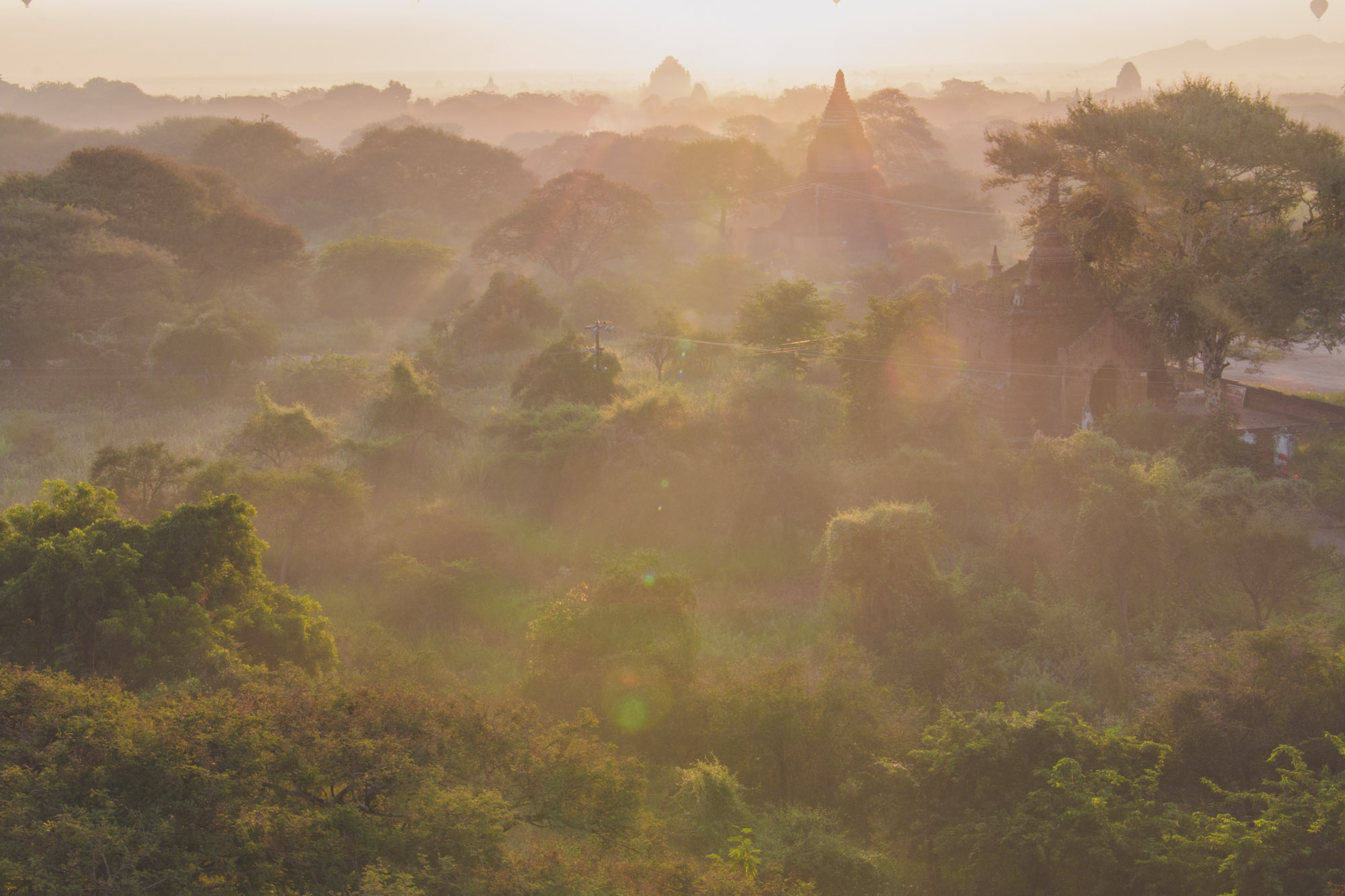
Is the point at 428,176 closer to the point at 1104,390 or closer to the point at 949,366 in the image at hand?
the point at 949,366

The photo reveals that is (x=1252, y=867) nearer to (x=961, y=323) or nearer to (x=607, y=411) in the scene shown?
(x=607, y=411)

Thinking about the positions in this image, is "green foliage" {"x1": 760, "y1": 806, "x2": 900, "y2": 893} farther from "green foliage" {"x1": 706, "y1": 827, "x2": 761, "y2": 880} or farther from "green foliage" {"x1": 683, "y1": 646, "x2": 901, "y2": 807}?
"green foliage" {"x1": 683, "y1": 646, "x2": 901, "y2": 807}

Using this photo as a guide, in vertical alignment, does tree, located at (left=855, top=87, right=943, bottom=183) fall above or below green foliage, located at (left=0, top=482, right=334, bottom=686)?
above

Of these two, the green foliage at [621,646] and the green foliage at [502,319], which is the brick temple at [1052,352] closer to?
the green foliage at [621,646]

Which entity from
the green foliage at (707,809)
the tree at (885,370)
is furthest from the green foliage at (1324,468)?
the green foliage at (707,809)

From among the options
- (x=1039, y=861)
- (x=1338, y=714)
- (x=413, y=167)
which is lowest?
(x=1039, y=861)

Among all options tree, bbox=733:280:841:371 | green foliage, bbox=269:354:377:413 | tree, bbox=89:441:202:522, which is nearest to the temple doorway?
tree, bbox=733:280:841:371

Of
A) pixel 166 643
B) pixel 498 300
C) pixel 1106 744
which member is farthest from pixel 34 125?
pixel 1106 744
